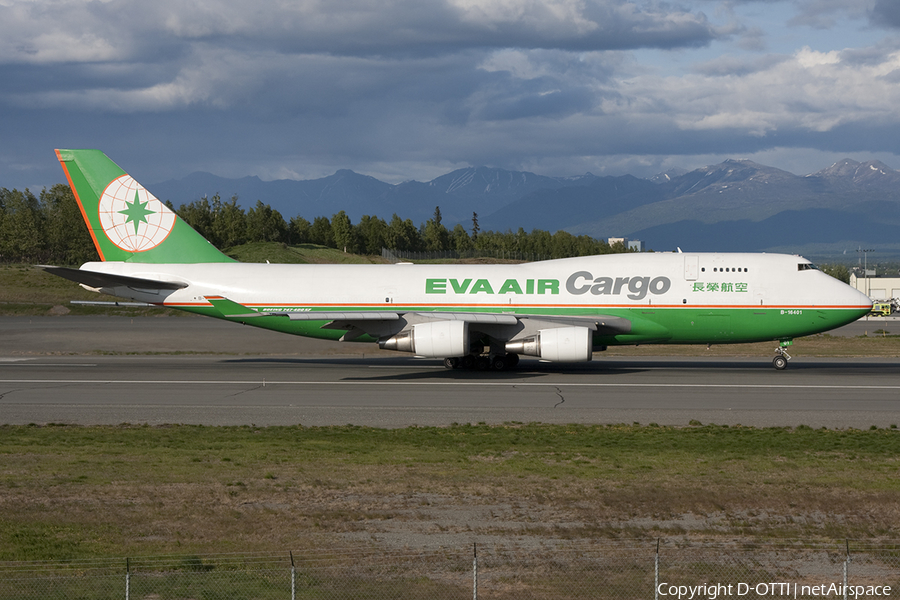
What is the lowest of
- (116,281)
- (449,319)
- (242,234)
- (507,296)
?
(449,319)

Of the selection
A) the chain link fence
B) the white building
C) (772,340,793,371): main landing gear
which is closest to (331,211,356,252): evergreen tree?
the white building

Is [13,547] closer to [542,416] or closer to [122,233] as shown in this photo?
[542,416]

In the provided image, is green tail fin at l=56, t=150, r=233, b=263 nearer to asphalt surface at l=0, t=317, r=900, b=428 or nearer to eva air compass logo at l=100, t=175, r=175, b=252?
eva air compass logo at l=100, t=175, r=175, b=252

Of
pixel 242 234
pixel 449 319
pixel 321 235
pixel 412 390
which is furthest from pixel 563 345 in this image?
pixel 321 235

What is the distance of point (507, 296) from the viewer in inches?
1262

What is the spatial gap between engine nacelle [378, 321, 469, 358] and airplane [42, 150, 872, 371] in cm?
31

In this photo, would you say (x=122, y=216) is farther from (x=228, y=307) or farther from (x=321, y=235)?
(x=321, y=235)

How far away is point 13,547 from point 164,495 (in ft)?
9.40

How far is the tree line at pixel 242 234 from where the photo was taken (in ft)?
→ 360

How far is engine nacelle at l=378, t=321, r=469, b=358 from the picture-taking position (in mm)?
29422

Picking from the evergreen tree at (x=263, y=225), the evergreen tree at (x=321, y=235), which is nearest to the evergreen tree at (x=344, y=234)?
the evergreen tree at (x=321, y=235)

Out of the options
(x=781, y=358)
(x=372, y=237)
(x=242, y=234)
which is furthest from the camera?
(x=372, y=237)

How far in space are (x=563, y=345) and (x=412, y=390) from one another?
608 centimetres

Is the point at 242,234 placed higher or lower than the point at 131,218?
higher
